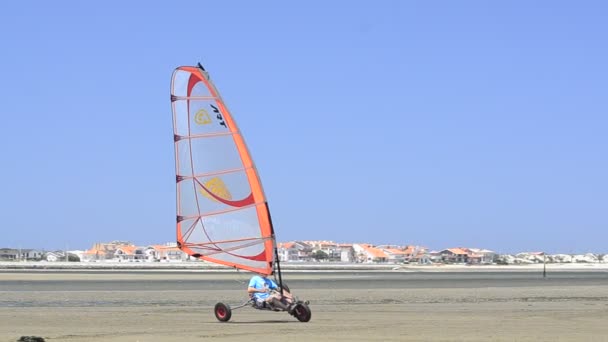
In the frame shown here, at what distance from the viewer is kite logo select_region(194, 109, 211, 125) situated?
2031 centimetres

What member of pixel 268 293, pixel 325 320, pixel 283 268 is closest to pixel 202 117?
pixel 268 293

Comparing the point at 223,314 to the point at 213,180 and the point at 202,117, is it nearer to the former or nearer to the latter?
the point at 213,180

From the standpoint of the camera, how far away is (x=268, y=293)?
20.5 m

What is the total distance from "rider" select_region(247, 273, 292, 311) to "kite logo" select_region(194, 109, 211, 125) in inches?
124

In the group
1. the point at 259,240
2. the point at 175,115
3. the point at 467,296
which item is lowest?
the point at 467,296

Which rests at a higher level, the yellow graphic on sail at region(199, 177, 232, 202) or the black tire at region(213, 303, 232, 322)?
the yellow graphic on sail at region(199, 177, 232, 202)

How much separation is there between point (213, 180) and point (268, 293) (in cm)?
242

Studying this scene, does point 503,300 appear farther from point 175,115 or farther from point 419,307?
point 175,115

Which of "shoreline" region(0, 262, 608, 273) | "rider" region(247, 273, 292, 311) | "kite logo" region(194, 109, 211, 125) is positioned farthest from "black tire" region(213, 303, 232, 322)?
"shoreline" region(0, 262, 608, 273)

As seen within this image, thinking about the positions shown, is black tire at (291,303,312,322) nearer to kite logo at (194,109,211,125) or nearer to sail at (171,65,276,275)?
sail at (171,65,276,275)

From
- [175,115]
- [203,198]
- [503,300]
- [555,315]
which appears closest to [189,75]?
[175,115]

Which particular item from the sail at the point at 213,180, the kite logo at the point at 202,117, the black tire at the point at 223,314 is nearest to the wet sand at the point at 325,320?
the black tire at the point at 223,314

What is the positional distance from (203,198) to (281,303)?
2.52 metres

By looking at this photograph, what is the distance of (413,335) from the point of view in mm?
16625
